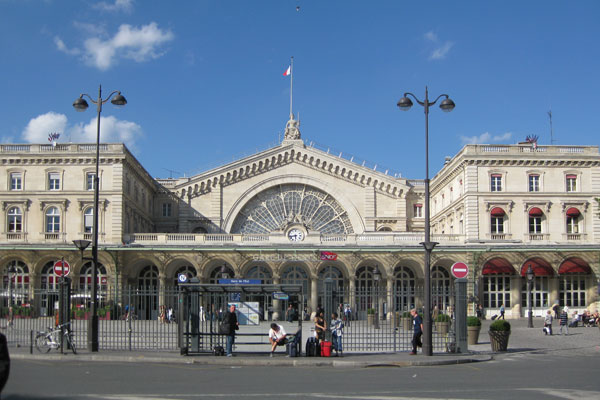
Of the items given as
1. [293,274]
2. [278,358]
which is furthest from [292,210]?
[278,358]

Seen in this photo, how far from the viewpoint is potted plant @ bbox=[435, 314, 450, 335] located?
1300 inches

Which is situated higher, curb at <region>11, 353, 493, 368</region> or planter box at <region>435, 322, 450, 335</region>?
planter box at <region>435, 322, 450, 335</region>

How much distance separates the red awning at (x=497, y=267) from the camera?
182ft

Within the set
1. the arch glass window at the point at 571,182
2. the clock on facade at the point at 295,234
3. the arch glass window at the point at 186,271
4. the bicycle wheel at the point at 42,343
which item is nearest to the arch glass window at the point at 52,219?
the arch glass window at the point at 186,271

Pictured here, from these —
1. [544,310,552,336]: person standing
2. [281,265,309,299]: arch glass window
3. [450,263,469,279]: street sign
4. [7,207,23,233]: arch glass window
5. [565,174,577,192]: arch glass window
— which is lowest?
[544,310,552,336]: person standing

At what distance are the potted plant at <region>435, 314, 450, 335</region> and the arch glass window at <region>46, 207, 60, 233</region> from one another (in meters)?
33.0

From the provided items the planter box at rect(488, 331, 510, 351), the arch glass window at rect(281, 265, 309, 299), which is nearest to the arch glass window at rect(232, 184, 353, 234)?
the arch glass window at rect(281, 265, 309, 299)

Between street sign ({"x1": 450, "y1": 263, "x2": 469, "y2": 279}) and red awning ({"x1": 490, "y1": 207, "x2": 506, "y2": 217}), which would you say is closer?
street sign ({"x1": 450, "y1": 263, "x2": 469, "y2": 279})

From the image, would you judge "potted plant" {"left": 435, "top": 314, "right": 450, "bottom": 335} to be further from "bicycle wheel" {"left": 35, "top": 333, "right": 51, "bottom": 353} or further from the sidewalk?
"bicycle wheel" {"left": 35, "top": 333, "right": 51, "bottom": 353}

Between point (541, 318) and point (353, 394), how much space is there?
4201 centimetres

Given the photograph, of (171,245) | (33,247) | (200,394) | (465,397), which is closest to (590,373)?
(465,397)

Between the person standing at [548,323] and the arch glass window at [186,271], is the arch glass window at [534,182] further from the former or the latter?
the arch glass window at [186,271]

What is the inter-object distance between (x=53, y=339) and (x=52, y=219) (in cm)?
3132

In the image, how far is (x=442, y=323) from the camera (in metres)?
33.7
